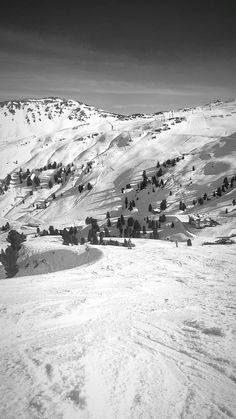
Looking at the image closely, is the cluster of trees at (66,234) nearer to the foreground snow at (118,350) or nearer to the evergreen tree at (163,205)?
the evergreen tree at (163,205)

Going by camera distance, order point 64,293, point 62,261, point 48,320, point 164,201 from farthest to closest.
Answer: point 164,201
point 62,261
point 64,293
point 48,320

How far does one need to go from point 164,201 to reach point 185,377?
388 feet

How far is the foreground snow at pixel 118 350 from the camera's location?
7.33 metres

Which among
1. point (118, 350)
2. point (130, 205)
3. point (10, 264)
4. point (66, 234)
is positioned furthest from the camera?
point (130, 205)

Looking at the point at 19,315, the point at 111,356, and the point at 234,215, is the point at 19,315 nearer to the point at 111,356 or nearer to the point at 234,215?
the point at 111,356

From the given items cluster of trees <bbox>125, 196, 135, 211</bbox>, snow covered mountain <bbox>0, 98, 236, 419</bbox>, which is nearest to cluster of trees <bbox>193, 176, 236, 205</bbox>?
cluster of trees <bbox>125, 196, 135, 211</bbox>

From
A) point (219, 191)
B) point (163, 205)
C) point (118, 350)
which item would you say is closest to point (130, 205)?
point (163, 205)

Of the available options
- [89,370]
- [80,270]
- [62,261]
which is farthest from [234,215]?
[89,370]

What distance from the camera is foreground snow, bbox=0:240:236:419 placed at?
7.33 meters

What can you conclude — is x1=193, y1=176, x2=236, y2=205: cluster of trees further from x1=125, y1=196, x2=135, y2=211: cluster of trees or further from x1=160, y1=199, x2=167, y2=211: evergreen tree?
x1=125, y1=196, x2=135, y2=211: cluster of trees

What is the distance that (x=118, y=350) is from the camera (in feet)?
32.9

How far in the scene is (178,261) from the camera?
86.4 ft

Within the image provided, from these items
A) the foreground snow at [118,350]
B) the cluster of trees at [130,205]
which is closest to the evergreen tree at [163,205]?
the cluster of trees at [130,205]

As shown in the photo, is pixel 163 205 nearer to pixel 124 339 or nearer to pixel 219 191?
pixel 219 191
